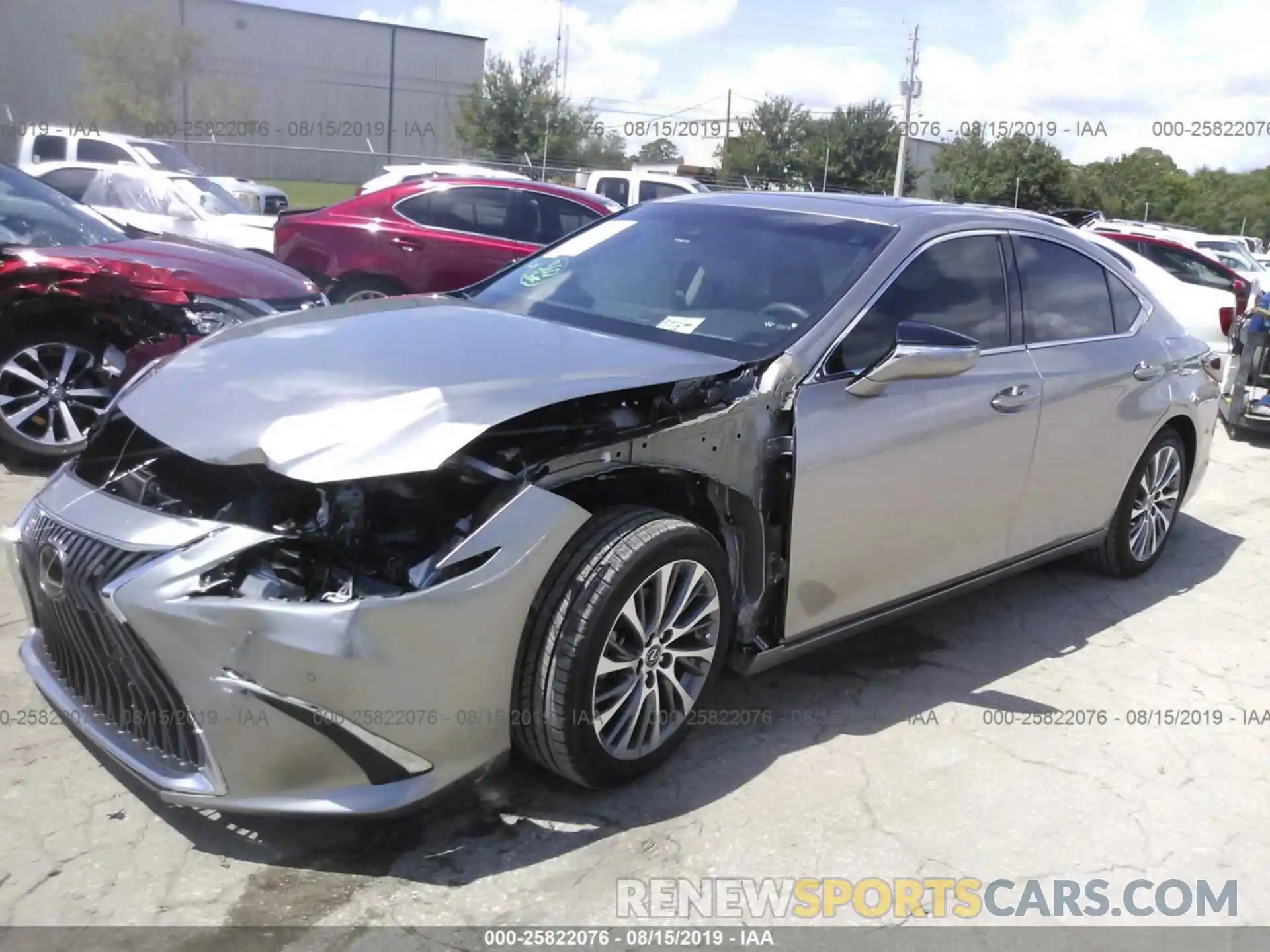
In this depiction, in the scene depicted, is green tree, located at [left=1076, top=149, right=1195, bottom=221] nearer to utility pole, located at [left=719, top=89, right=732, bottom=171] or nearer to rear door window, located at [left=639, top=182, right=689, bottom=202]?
utility pole, located at [left=719, top=89, right=732, bottom=171]

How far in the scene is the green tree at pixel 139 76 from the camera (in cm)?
4044

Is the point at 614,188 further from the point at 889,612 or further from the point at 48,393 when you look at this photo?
the point at 889,612

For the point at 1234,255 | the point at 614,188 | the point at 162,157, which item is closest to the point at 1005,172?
the point at 1234,255

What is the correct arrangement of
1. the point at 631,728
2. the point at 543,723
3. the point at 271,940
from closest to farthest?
the point at 271,940 → the point at 543,723 → the point at 631,728

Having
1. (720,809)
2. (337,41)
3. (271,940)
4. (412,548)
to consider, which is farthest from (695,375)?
(337,41)

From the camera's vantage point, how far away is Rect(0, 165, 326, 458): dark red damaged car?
575cm

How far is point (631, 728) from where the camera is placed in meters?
3.23

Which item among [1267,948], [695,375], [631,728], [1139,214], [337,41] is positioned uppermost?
[337,41]

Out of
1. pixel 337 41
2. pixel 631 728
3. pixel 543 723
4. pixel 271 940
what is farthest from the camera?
pixel 337 41

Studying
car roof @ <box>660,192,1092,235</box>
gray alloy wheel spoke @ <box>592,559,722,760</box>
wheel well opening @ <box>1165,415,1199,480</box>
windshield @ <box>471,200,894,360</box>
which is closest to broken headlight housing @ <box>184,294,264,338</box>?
windshield @ <box>471,200,894,360</box>

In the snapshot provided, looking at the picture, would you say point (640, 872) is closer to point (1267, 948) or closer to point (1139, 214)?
point (1267, 948)

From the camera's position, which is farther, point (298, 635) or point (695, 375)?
point (695, 375)

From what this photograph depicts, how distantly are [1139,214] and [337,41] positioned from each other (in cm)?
3610

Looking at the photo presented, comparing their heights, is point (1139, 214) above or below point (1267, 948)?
above
